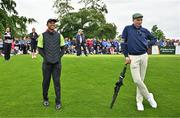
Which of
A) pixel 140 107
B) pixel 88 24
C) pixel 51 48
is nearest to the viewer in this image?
pixel 51 48

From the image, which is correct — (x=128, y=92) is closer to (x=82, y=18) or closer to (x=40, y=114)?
(x=40, y=114)

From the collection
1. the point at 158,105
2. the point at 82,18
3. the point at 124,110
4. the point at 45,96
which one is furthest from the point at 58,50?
the point at 82,18

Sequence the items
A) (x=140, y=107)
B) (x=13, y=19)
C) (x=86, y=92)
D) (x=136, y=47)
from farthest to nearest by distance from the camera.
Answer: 1. (x=13, y=19)
2. (x=86, y=92)
3. (x=140, y=107)
4. (x=136, y=47)

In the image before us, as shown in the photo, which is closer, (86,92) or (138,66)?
(138,66)

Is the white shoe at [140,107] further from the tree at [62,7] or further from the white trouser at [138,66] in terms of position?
the tree at [62,7]

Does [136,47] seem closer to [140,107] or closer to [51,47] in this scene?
[140,107]

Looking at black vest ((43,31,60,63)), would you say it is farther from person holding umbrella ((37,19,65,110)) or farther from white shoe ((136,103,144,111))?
white shoe ((136,103,144,111))

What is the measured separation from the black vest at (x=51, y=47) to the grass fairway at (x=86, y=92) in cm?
142

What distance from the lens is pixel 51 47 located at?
12.2m

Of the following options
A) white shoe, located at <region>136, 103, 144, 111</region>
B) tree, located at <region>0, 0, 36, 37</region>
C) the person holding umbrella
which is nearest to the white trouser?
white shoe, located at <region>136, 103, 144, 111</region>

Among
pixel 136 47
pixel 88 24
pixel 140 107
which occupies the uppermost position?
pixel 88 24

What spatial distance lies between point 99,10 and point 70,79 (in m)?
88.4

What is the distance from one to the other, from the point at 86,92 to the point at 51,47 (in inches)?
141

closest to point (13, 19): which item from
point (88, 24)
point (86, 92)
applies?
point (86, 92)
